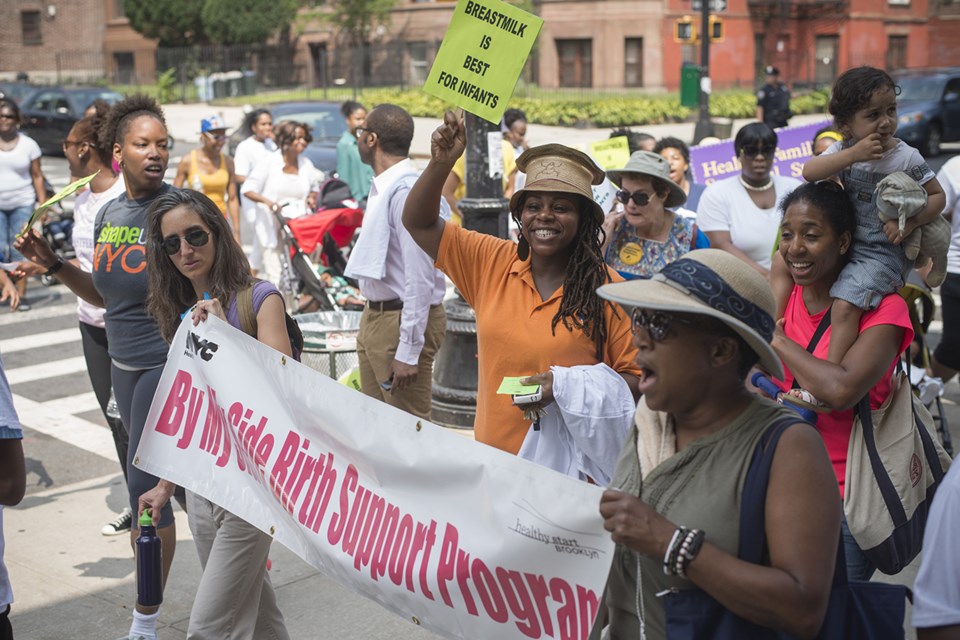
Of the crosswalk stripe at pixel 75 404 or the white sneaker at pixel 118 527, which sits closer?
the white sneaker at pixel 118 527

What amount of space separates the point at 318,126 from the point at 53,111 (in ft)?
42.0

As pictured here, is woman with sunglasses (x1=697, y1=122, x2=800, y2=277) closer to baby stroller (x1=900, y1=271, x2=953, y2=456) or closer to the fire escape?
baby stroller (x1=900, y1=271, x2=953, y2=456)

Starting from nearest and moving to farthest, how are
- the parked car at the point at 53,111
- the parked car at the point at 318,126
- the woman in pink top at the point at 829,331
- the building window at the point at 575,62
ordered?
1. the woman in pink top at the point at 829,331
2. the parked car at the point at 318,126
3. the parked car at the point at 53,111
4. the building window at the point at 575,62

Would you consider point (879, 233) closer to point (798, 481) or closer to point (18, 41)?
point (798, 481)

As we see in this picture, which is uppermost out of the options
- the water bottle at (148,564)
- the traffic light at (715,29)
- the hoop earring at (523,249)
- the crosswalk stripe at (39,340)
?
the traffic light at (715,29)

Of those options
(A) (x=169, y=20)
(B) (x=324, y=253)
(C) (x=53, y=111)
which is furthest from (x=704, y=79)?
(A) (x=169, y=20)

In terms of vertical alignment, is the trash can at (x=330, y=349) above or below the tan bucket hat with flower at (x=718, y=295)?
below

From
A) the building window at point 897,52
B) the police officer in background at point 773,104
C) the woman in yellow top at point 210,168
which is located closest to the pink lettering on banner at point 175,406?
the woman in yellow top at point 210,168

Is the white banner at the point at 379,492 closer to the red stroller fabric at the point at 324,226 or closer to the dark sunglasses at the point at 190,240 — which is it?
the dark sunglasses at the point at 190,240

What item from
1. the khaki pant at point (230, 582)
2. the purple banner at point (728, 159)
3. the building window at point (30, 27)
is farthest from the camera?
the building window at point (30, 27)

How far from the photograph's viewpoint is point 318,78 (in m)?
48.8

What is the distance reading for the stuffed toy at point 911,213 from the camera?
3.80 metres

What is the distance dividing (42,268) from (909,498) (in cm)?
361

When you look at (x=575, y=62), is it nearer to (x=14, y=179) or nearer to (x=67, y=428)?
(x=14, y=179)
